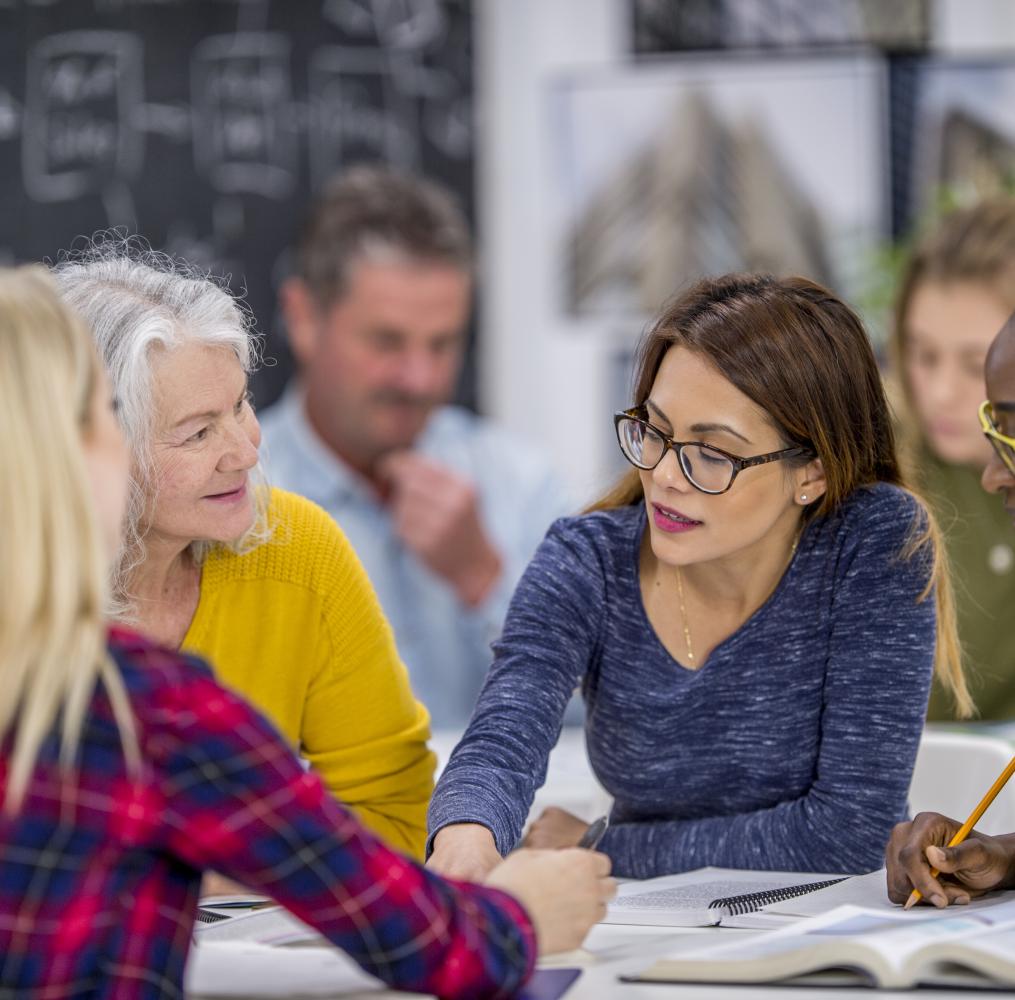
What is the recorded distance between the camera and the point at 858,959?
0.96 m

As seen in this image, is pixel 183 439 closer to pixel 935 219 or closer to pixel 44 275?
pixel 44 275

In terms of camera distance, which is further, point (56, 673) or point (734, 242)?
point (734, 242)

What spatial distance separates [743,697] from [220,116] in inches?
100

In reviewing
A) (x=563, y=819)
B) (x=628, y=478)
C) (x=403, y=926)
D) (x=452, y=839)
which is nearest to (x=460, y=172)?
(x=628, y=478)

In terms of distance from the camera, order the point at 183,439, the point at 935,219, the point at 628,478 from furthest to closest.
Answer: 1. the point at 935,219
2. the point at 628,478
3. the point at 183,439

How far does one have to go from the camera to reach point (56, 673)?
0.80 meters

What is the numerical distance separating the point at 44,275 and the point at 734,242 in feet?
10.3

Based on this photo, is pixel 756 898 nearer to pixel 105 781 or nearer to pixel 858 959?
pixel 858 959

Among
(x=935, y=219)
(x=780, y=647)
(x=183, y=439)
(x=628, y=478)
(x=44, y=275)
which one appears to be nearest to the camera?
(x=44, y=275)

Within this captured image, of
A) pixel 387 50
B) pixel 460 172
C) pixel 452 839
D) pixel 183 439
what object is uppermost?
pixel 387 50

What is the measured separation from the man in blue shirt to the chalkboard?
311 mm

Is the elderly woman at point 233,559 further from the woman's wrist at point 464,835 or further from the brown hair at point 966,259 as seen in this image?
the brown hair at point 966,259

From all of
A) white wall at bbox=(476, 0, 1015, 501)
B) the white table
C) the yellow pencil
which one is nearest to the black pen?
the white table

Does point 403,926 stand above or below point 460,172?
below
